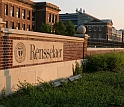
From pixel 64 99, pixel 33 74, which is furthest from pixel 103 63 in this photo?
pixel 64 99

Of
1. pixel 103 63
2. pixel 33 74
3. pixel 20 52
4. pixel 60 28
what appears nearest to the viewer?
pixel 20 52

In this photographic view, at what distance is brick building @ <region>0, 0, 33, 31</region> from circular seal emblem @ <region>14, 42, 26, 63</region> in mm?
40608

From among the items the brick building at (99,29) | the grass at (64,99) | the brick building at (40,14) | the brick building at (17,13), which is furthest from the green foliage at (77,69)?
the brick building at (99,29)

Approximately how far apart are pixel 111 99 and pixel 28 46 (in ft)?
12.2

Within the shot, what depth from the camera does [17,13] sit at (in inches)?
2176

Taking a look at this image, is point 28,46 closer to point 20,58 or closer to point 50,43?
point 20,58

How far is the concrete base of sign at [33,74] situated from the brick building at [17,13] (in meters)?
38.1

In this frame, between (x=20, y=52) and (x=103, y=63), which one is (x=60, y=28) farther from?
(x=20, y=52)

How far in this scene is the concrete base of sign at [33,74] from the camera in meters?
7.82

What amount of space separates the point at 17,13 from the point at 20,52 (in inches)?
1894

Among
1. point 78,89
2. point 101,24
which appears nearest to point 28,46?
point 78,89

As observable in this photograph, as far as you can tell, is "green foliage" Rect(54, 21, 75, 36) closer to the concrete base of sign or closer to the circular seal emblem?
the concrete base of sign

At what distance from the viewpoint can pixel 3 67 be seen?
25.8 ft

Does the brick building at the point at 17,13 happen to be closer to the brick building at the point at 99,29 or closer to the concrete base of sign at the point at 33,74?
the concrete base of sign at the point at 33,74
